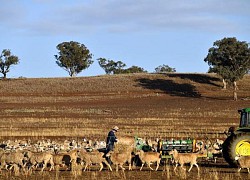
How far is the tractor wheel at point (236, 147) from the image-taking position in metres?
21.5

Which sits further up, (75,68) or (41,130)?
(75,68)

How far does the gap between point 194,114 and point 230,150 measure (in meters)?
39.0

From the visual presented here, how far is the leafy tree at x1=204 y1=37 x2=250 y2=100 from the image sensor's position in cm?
9106

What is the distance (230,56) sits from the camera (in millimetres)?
91750

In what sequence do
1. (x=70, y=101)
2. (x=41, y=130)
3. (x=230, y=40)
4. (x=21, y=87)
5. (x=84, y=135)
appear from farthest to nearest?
1. (x=21, y=87)
2. (x=230, y=40)
3. (x=70, y=101)
4. (x=41, y=130)
5. (x=84, y=135)

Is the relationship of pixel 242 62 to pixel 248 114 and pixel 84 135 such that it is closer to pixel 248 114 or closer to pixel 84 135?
pixel 84 135

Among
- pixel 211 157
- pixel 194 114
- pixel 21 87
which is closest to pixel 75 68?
pixel 21 87

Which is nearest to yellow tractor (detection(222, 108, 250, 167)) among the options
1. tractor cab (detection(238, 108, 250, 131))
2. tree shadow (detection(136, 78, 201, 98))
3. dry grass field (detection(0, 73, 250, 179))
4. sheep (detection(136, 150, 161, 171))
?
tractor cab (detection(238, 108, 250, 131))

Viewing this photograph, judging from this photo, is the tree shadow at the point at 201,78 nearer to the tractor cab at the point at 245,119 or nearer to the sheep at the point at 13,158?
the tractor cab at the point at 245,119

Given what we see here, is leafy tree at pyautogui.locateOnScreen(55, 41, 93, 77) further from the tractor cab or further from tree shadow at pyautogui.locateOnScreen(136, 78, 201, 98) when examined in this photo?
the tractor cab

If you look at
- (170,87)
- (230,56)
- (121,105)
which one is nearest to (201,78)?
(170,87)

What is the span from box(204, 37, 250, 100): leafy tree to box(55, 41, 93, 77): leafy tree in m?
58.0

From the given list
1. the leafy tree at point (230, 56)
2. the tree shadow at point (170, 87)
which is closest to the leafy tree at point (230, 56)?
the leafy tree at point (230, 56)

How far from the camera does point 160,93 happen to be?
93250 mm
